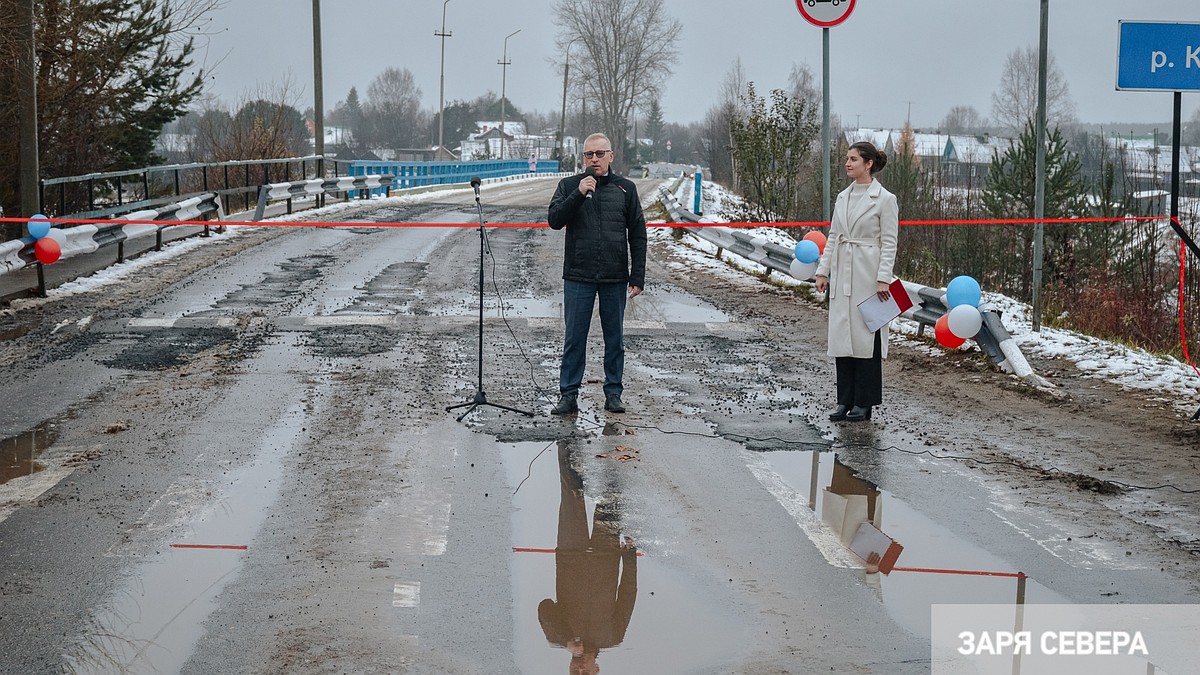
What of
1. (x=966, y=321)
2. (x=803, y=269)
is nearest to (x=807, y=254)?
(x=803, y=269)

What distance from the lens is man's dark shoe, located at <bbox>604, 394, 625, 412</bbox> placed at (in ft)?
29.5

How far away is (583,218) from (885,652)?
5.09 meters

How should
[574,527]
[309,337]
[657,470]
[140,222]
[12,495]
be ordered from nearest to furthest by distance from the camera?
1. [574,527]
2. [12,495]
3. [657,470]
4. [309,337]
5. [140,222]

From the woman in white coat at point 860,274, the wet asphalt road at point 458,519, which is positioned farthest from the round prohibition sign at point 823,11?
the woman in white coat at point 860,274

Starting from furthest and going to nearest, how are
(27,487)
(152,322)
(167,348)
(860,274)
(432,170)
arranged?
(432,170) < (152,322) < (167,348) < (860,274) < (27,487)

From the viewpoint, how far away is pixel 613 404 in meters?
9.02

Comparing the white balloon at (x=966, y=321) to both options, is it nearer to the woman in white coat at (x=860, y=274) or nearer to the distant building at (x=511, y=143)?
the woman in white coat at (x=860, y=274)

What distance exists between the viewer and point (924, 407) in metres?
9.33

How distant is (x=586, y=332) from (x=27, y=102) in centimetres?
1008

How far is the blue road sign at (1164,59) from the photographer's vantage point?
9719mm

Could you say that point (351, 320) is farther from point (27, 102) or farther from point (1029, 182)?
point (1029, 182)

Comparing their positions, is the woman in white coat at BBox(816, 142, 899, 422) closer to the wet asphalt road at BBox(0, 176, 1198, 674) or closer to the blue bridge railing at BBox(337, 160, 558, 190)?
the wet asphalt road at BBox(0, 176, 1198, 674)

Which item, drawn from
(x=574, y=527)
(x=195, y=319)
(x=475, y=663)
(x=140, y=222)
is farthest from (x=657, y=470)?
(x=140, y=222)

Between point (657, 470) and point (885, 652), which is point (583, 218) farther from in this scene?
point (885, 652)
